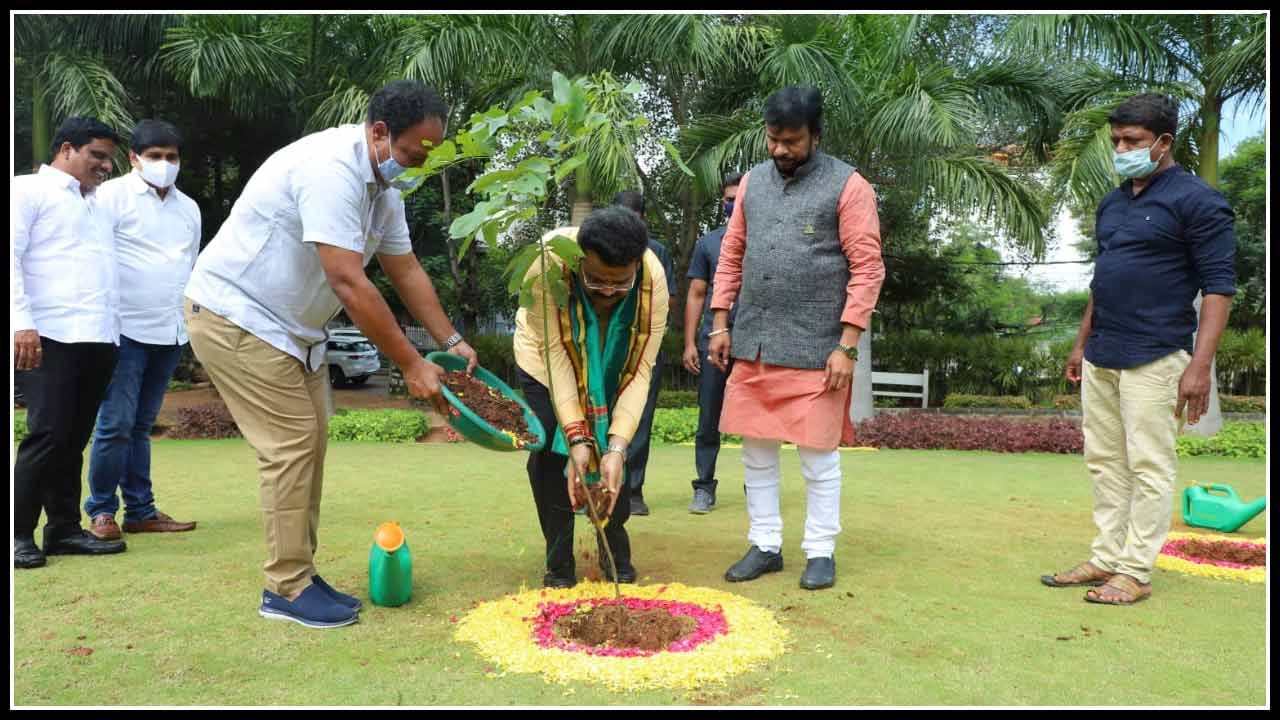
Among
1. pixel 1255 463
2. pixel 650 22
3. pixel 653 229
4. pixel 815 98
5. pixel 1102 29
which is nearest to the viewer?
pixel 815 98

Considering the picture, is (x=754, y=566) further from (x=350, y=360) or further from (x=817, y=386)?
(x=350, y=360)

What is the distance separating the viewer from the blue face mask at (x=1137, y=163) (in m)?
3.83

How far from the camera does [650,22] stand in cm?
1127

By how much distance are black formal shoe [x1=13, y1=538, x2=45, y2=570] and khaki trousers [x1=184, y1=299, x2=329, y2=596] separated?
141 cm

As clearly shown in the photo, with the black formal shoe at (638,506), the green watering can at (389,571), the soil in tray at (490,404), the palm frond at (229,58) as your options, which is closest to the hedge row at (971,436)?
the black formal shoe at (638,506)

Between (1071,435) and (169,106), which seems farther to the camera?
(169,106)

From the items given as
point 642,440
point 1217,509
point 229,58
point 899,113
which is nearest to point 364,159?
point 642,440

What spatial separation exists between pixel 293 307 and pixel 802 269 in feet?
6.63

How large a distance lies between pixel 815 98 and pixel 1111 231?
138cm

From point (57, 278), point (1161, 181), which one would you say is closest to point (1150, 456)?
point (1161, 181)

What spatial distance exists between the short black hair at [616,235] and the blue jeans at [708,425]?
252 centimetres

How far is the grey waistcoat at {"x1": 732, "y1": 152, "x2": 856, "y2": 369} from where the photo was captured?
4.00m

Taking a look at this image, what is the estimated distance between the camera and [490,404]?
3.75 m

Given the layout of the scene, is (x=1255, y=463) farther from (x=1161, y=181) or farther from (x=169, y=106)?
(x=169, y=106)
